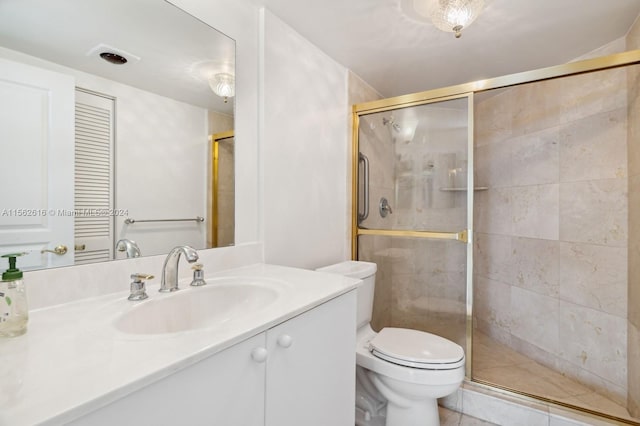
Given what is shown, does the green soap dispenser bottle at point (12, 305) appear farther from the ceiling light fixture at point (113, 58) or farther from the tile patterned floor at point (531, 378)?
the tile patterned floor at point (531, 378)

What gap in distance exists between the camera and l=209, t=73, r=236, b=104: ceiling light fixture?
1.36 m

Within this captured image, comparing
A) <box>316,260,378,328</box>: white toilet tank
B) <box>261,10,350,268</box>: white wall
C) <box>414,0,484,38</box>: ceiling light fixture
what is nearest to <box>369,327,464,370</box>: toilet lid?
<box>316,260,378,328</box>: white toilet tank

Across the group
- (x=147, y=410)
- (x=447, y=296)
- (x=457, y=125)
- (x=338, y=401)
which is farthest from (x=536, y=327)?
(x=147, y=410)

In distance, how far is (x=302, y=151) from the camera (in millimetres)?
1804

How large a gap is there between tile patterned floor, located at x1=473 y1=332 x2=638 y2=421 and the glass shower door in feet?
1.10

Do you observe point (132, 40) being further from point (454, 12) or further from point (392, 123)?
point (392, 123)

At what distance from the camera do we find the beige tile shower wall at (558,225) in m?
1.83

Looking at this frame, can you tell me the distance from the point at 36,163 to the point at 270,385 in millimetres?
887

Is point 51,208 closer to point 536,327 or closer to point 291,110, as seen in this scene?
point 291,110

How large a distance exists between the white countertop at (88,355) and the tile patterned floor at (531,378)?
1700 millimetres

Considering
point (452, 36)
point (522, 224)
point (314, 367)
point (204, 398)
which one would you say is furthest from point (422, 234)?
point (204, 398)

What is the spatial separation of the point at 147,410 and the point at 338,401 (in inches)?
27.9

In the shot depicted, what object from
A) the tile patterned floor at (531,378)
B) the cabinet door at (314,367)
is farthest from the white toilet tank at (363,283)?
the tile patterned floor at (531,378)

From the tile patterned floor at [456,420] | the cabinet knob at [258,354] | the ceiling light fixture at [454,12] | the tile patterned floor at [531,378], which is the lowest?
the tile patterned floor at [456,420]
